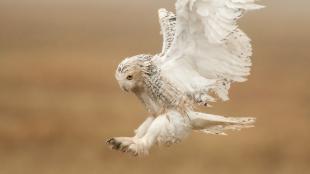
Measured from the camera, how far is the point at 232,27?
1.09 m

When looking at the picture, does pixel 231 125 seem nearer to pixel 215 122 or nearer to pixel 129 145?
pixel 215 122

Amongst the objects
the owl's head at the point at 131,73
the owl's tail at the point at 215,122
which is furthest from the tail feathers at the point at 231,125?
the owl's head at the point at 131,73

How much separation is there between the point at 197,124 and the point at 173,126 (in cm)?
5

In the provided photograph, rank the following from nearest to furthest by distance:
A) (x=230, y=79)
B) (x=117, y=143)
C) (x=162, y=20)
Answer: (x=117, y=143), (x=230, y=79), (x=162, y=20)

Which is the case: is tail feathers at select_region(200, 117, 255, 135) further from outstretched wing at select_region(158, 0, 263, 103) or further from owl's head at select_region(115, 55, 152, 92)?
owl's head at select_region(115, 55, 152, 92)

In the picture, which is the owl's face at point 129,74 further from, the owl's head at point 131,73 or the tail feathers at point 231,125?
the tail feathers at point 231,125

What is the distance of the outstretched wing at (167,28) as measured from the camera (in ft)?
4.01

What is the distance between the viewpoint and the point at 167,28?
1.26 metres

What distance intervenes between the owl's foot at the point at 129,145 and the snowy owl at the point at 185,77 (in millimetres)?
21

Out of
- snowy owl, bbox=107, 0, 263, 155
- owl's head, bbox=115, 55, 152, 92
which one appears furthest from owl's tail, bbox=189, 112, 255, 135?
owl's head, bbox=115, 55, 152, 92

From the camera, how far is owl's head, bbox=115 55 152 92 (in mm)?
1136

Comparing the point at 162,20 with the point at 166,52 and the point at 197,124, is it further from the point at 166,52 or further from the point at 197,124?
the point at 197,124

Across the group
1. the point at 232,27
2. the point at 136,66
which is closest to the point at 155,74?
the point at 136,66

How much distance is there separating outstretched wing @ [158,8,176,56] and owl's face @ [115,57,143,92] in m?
0.07
